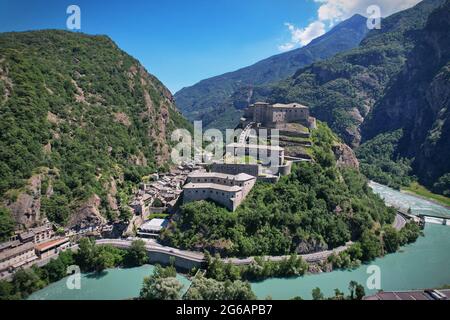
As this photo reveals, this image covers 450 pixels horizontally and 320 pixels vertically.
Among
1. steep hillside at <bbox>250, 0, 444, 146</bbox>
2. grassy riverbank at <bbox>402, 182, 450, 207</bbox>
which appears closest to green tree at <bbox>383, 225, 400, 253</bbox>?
grassy riverbank at <bbox>402, 182, 450, 207</bbox>

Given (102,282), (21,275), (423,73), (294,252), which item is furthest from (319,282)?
(423,73)

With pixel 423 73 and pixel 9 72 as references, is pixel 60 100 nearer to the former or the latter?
pixel 9 72

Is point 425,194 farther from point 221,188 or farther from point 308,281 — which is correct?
point 221,188

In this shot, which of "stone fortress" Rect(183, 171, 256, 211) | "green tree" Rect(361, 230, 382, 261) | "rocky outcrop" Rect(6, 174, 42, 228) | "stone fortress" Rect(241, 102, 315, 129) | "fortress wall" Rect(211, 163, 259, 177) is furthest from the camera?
"stone fortress" Rect(241, 102, 315, 129)

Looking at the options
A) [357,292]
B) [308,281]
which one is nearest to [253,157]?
[308,281]

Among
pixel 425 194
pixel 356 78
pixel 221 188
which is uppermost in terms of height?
pixel 356 78

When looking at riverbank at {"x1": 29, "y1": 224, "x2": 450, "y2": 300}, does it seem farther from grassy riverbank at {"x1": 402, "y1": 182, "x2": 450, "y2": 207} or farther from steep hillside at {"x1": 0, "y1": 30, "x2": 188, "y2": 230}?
grassy riverbank at {"x1": 402, "y1": 182, "x2": 450, "y2": 207}

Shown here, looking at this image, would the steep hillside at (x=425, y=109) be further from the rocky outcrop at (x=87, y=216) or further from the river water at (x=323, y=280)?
the rocky outcrop at (x=87, y=216)
